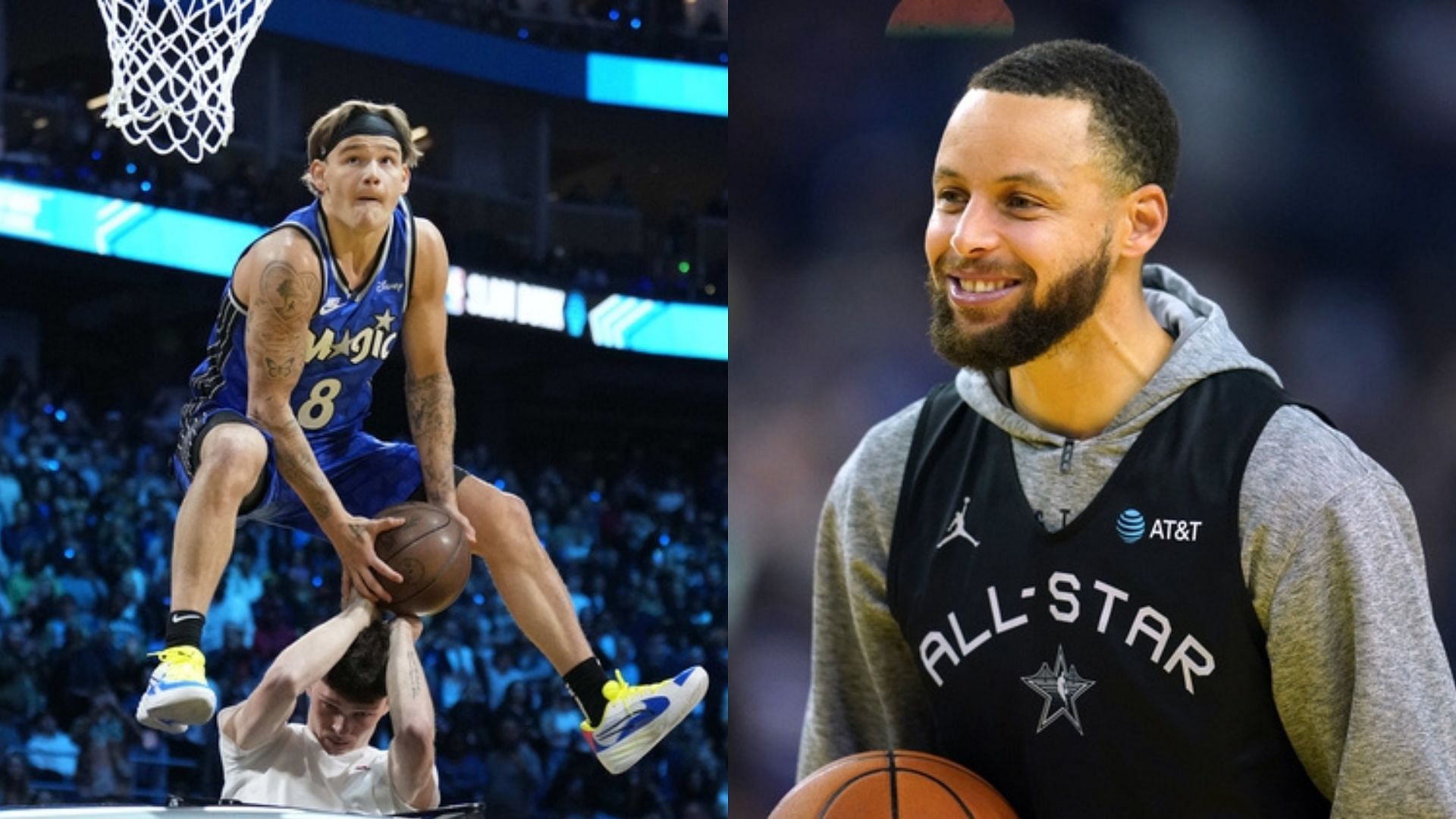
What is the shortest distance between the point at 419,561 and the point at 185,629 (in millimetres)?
592

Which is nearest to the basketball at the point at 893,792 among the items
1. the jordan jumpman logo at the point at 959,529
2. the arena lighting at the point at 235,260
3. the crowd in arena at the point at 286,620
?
the jordan jumpman logo at the point at 959,529

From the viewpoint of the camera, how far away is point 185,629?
413cm

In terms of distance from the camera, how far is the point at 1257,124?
4.55m

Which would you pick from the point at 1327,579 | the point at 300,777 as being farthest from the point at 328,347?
the point at 1327,579

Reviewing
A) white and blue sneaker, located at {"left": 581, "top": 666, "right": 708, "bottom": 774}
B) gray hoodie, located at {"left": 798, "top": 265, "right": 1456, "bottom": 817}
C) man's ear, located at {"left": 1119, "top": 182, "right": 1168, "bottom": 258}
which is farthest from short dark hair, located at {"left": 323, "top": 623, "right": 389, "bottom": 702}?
man's ear, located at {"left": 1119, "top": 182, "right": 1168, "bottom": 258}

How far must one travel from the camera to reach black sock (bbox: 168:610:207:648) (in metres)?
4.12

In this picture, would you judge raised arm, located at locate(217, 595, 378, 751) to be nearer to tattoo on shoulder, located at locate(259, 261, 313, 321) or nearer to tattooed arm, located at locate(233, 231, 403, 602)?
tattooed arm, located at locate(233, 231, 403, 602)

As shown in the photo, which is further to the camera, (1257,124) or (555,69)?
(555,69)

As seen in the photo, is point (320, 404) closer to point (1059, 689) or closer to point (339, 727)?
point (339, 727)

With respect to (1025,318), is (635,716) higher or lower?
lower

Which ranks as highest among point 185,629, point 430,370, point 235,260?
point 235,260

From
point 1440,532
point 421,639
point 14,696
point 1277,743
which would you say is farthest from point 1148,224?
point 14,696

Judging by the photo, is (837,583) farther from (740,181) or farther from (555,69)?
(555,69)

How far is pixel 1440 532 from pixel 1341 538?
2872 millimetres
